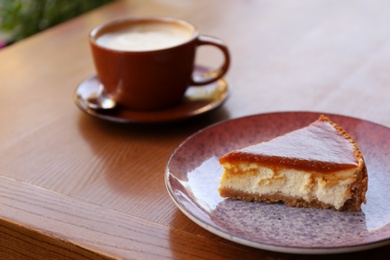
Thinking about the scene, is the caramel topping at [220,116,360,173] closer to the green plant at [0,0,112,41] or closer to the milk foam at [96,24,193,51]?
the milk foam at [96,24,193,51]

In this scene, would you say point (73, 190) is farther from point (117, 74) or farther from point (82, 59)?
point (82, 59)

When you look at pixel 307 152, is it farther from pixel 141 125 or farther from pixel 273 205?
pixel 141 125

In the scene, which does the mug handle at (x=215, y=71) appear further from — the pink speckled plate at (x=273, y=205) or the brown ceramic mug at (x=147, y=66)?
the pink speckled plate at (x=273, y=205)

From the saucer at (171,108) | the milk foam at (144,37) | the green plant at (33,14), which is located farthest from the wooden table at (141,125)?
the green plant at (33,14)

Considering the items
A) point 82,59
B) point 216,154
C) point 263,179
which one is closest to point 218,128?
point 216,154

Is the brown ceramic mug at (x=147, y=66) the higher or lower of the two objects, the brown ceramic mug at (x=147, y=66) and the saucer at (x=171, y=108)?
the higher

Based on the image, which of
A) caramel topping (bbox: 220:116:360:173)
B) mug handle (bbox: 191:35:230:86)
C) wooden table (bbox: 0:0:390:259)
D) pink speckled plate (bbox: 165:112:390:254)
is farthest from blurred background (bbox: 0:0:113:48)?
caramel topping (bbox: 220:116:360:173)
